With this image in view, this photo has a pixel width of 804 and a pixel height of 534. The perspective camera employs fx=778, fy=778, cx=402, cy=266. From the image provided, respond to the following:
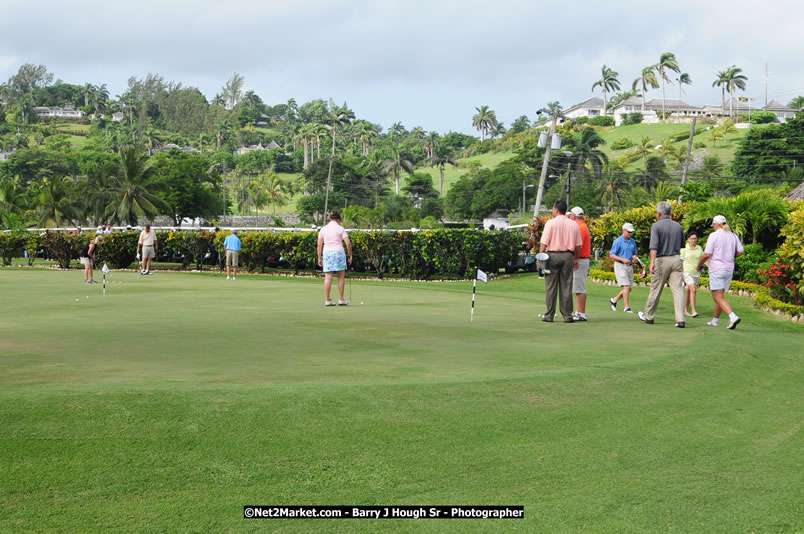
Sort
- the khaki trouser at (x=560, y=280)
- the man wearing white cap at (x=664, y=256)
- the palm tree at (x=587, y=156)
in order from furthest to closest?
the palm tree at (x=587, y=156), the man wearing white cap at (x=664, y=256), the khaki trouser at (x=560, y=280)

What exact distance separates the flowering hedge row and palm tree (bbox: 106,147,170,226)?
39820 mm

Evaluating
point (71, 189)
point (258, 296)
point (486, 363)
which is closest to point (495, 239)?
point (258, 296)

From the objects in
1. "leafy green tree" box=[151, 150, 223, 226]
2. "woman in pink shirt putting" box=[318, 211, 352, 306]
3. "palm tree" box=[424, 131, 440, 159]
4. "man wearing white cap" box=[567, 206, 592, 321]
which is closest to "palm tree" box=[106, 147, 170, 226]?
"leafy green tree" box=[151, 150, 223, 226]

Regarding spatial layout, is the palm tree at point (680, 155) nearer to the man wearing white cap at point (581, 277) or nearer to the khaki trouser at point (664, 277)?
the man wearing white cap at point (581, 277)

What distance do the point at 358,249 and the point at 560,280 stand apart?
55.7 feet

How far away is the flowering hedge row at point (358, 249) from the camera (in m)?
28.2

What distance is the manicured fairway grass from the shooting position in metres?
4.36

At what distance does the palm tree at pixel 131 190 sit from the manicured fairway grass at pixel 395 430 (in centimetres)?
7109

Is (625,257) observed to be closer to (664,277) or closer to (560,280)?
(664,277)

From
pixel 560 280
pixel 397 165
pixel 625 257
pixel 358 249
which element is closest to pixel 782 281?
pixel 625 257

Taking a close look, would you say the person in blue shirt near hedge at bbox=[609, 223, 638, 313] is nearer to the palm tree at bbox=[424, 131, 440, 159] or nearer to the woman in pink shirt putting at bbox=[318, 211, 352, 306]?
the woman in pink shirt putting at bbox=[318, 211, 352, 306]

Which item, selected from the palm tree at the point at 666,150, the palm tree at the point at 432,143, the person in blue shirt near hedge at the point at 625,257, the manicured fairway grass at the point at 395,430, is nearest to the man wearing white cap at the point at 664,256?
the manicured fairway grass at the point at 395,430

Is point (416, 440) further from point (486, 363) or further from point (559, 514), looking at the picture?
point (486, 363)

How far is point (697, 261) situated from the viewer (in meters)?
15.9
